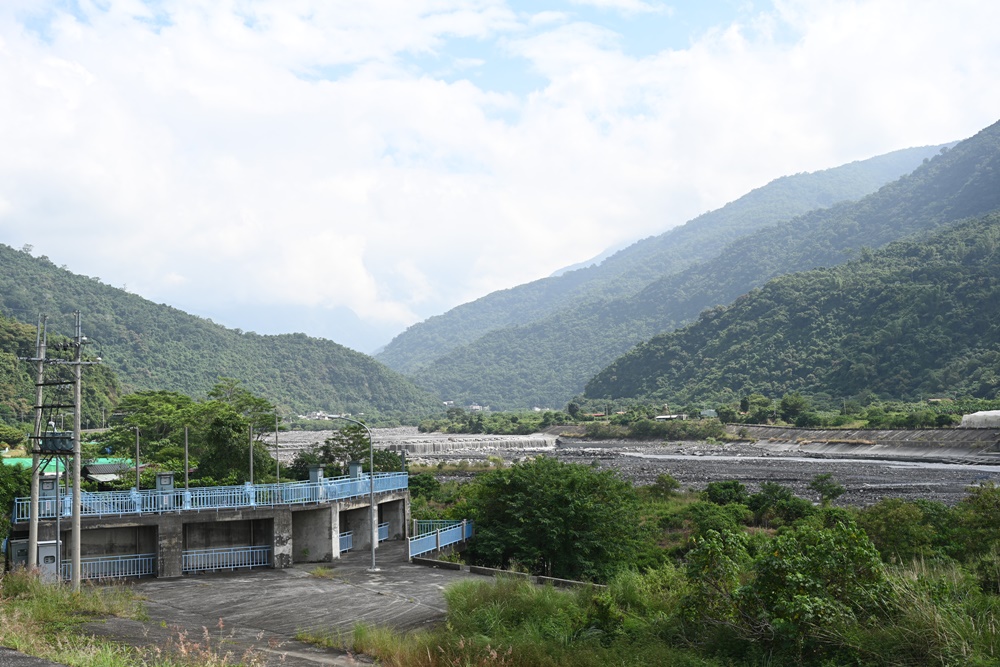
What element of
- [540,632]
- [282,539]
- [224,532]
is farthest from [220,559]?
[540,632]

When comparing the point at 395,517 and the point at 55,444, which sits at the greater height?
the point at 55,444

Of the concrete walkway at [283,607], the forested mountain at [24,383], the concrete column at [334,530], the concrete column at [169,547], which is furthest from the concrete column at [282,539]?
the forested mountain at [24,383]

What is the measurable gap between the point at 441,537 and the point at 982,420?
3015 inches

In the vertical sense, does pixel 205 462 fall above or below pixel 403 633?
above

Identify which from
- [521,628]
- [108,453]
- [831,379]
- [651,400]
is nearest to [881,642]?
[521,628]

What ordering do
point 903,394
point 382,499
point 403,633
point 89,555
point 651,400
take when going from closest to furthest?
point 403,633, point 89,555, point 382,499, point 903,394, point 651,400

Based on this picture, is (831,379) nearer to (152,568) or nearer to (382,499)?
(382,499)

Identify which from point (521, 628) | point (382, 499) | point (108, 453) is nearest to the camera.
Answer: point (521, 628)

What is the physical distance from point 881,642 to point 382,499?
2375 centimetres

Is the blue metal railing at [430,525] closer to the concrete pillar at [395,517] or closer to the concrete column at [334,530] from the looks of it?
the concrete pillar at [395,517]

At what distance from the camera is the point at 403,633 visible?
18.8 meters

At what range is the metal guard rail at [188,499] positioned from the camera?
26047 mm

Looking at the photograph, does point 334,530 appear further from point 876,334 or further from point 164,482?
point 876,334

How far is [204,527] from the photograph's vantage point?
92.1 feet
